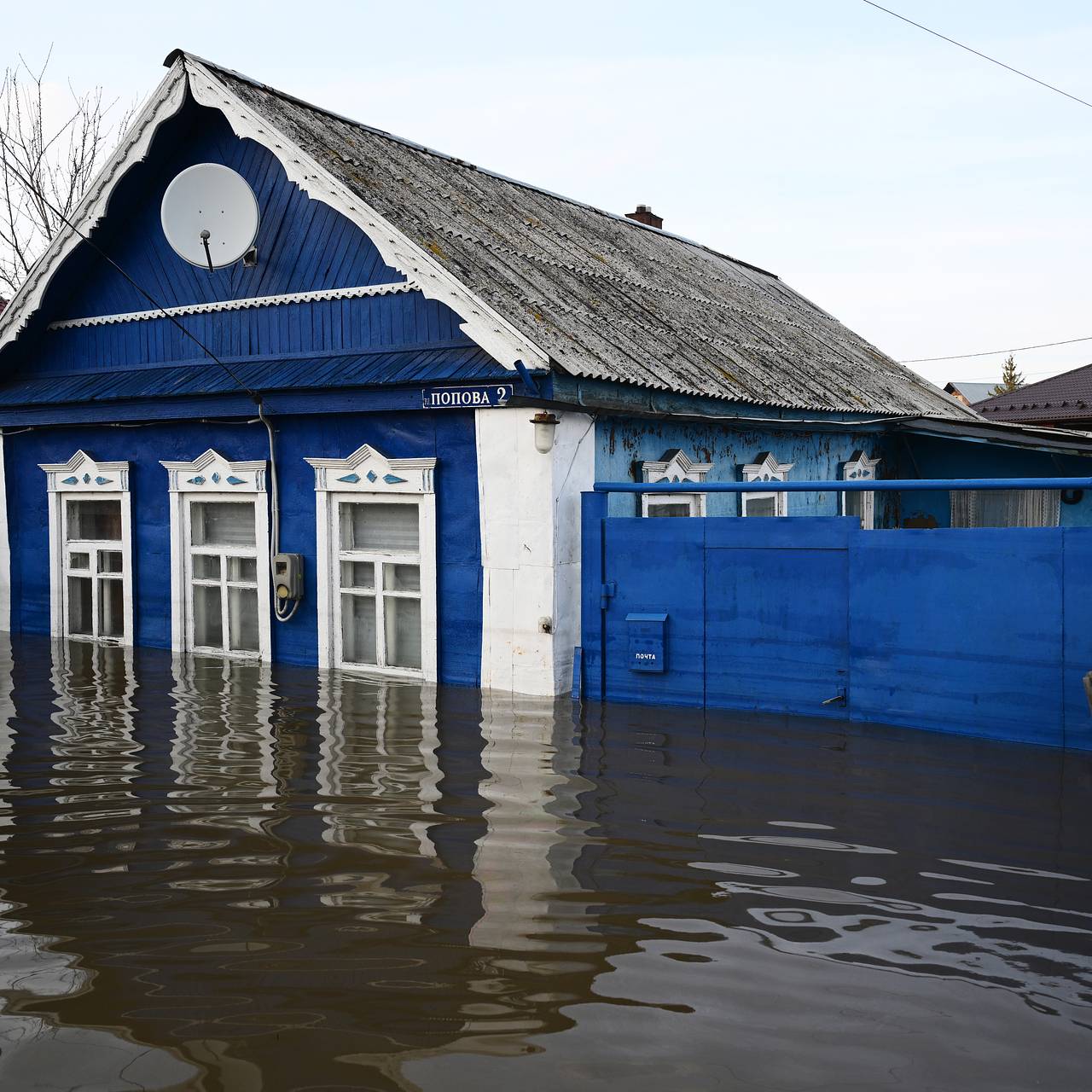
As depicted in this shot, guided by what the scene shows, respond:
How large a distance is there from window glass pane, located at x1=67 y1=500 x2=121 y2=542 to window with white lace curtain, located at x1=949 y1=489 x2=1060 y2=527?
1081cm

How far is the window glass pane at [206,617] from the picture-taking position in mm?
12688

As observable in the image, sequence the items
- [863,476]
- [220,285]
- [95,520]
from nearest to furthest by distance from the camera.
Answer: [220,285], [95,520], [863,476]

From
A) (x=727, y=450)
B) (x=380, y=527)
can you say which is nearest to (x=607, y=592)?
(x=380, y=527)

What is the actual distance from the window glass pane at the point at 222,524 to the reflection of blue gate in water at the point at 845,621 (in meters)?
4.09

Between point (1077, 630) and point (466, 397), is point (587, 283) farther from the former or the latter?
point (1077, 630)

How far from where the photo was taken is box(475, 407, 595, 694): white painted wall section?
32.4ft

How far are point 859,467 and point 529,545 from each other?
765 centimetres

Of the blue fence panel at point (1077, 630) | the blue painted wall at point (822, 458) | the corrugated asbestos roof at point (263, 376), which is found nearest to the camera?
the blue fence panel at point (1077, 630)

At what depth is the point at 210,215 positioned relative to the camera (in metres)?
12.0

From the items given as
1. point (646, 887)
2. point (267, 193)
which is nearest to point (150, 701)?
point (267, 193)

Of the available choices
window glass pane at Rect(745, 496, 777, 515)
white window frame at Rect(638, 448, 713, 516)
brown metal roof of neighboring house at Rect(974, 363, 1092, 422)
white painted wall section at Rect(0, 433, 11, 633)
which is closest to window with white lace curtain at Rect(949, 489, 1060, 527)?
window glass pane at Rect(745, 496, 777, 515)

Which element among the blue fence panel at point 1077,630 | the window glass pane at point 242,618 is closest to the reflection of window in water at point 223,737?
the window glass pane at point 242,618

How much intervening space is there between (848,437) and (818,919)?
11.4 metres

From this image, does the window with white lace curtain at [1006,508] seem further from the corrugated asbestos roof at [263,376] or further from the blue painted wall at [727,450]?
the corrugated asbestos roof at [263,376]
